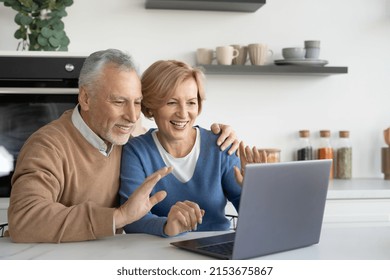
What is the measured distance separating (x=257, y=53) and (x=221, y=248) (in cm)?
216

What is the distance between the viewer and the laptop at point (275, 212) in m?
1.42

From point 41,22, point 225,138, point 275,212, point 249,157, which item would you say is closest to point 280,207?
point 275,212

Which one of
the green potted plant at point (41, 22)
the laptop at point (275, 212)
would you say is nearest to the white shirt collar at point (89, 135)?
the laptop at point (275, 212)

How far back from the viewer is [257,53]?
11.6 ft

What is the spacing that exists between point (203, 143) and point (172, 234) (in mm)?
544

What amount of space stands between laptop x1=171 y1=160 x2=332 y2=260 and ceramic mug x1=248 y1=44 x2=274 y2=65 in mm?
2008

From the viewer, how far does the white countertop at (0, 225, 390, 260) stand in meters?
1.49

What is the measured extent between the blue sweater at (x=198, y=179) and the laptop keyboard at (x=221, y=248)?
0.42m

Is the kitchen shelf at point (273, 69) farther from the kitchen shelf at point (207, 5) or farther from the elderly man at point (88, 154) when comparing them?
the elderly man at point (88, 154)

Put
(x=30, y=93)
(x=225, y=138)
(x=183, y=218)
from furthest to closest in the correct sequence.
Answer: (x=30, y=93), (x=225, y=138), (x=183, y=218)

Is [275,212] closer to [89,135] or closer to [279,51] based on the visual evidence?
[89,135]

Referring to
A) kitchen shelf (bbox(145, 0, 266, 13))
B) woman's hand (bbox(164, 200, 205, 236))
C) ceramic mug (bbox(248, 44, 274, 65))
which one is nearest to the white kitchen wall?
kitchen shelf (bbox(145, 0, 266, 13))

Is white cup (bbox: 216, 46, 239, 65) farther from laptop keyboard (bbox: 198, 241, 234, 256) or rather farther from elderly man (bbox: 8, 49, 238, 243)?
laptop keyboard (bbox: 198, 241, 234, 256)
